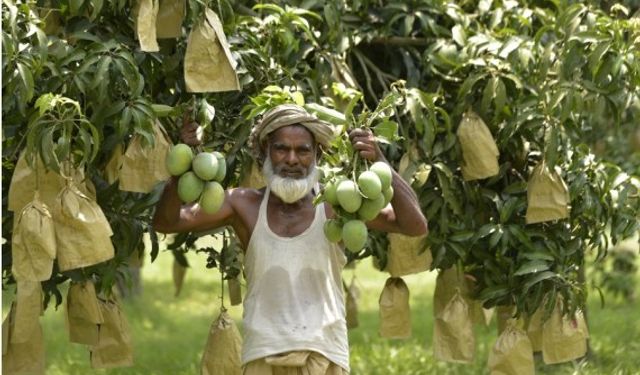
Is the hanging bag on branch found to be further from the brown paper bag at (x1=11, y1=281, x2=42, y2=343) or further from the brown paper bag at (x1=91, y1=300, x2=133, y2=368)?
the brown paper bag at (x1=91, y1=300, x2=133, y2=368)

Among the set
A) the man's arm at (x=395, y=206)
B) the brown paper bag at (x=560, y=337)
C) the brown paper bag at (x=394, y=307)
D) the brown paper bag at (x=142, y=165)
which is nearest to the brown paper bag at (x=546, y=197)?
the brown paper bag at (x=560, y=337)

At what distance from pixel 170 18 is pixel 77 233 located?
0.79m

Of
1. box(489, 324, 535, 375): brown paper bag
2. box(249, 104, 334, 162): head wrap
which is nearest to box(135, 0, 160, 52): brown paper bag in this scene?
box(249, 104, 334, 162): head wrap

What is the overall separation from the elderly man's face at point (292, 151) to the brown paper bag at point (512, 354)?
4.73 feet

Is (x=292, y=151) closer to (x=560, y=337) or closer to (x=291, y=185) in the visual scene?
(x=291, y=185)

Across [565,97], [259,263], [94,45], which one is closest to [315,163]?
[259,263]

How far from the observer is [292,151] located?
4.08m

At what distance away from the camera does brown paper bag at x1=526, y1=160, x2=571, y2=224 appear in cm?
502

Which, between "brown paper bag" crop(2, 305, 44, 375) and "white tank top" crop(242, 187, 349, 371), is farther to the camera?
"brown paper bag" crop(2, 305, 44, 375)

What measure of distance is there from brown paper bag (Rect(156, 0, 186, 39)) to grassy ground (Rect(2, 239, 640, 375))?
8.22 ft

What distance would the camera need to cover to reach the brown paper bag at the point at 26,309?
15.0 ft

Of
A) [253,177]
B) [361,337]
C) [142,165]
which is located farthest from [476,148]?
[361,337]

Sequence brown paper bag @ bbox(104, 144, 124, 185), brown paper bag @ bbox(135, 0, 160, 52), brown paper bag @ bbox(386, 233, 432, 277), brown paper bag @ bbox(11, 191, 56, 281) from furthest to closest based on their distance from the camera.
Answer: brown paper bag @ bbox(386, 233, 432, 277)
brown paper bag @ bbox(104, 144, 124, 185)
brown paper bag @ bbox(135, 0, 160, 52)
brown paper bag @ bbox(11, 191, 56, 281)

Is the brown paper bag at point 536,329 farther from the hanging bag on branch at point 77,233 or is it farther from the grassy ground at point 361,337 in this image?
the hanging bag on branch at point 77,233
